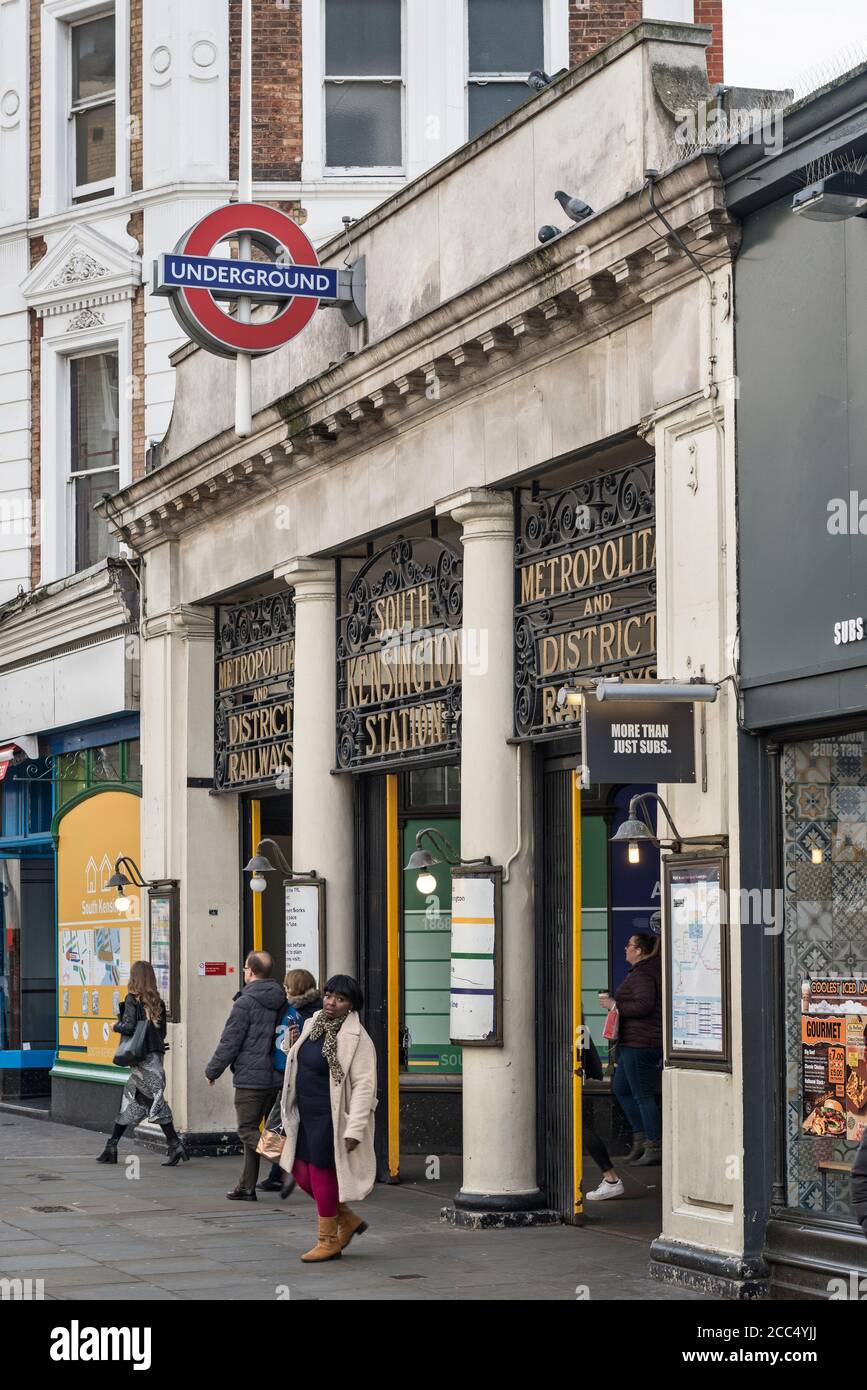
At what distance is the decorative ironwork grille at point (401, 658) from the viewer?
48.2ft

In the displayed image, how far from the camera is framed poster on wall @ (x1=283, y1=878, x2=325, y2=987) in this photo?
16203 millimetres

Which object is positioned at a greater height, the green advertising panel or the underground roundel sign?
the underground roundel sign

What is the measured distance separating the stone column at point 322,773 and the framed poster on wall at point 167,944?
2637mm

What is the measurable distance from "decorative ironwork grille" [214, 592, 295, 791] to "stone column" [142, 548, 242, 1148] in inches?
7.4

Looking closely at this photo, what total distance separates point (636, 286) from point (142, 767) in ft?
31.7

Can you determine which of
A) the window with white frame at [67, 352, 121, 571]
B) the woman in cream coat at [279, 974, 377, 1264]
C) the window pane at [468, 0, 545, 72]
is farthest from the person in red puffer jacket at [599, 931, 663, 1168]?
the window pane at [468, 0, 545, 72]

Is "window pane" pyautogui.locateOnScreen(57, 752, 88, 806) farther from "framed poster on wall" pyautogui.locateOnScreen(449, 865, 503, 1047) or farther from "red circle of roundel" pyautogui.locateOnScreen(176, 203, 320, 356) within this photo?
"framed poster on wall" pyautogui.locateOnScreen(449, 865, 503, 1047)

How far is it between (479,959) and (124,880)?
6.78 meters

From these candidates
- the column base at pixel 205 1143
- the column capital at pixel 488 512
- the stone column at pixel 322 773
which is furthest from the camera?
the column base at pixel 205 1143

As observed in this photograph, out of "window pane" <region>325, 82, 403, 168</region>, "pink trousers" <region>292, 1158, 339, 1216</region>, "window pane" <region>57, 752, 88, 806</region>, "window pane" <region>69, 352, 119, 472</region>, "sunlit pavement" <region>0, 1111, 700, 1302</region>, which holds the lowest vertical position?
"sunlit pavement" <region>0, 1111, 700, 1302</region>

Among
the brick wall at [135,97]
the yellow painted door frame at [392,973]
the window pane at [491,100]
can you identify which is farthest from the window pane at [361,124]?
the yellow painted door frame at [392,973]

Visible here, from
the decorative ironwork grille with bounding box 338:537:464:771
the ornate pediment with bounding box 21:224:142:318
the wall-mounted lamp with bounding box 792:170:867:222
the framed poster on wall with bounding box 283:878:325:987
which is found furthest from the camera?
the ornate pediment with bounding box 21:224:142:318

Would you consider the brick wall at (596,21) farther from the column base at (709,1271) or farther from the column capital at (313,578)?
the column base at (709,1271)
